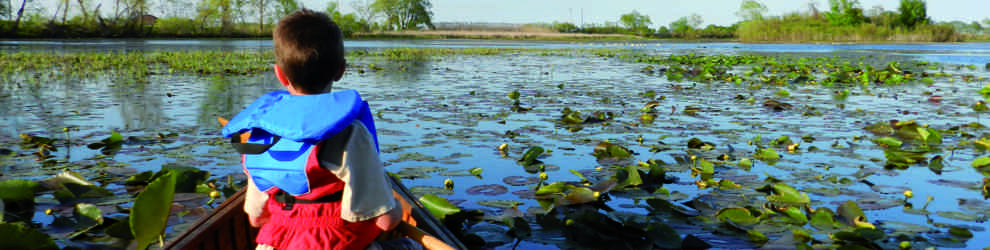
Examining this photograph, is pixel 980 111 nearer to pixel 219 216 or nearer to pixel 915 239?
pixel 915 239

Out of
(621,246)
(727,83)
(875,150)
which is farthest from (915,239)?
(727,83)

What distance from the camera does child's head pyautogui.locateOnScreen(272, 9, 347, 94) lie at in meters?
1.62

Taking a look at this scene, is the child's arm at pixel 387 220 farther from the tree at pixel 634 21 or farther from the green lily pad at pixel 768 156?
the tree at pixel 634 21

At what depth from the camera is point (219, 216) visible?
7.75ft

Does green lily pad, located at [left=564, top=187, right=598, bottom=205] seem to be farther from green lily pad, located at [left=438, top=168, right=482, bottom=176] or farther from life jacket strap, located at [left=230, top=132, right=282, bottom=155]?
life jacket strap, located at [left=230, top=132, right=282, bottom=155]

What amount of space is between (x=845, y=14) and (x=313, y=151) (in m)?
56.7

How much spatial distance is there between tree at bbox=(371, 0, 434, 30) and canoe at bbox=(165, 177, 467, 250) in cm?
8750

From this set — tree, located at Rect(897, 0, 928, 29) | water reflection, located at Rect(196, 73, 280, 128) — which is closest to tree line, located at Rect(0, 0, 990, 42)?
tree, located at Rect(897, 0, 928, 29)

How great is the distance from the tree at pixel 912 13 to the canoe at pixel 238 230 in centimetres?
5401

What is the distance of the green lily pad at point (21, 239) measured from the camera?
2.00m

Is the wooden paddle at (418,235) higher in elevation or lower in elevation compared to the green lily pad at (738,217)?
higher

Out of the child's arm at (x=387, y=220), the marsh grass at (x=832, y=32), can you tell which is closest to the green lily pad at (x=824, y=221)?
the child's arm at (x=387, y=220)

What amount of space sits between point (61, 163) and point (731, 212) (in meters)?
4.42

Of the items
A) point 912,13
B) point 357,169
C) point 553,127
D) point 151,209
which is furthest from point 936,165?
point 912,13
